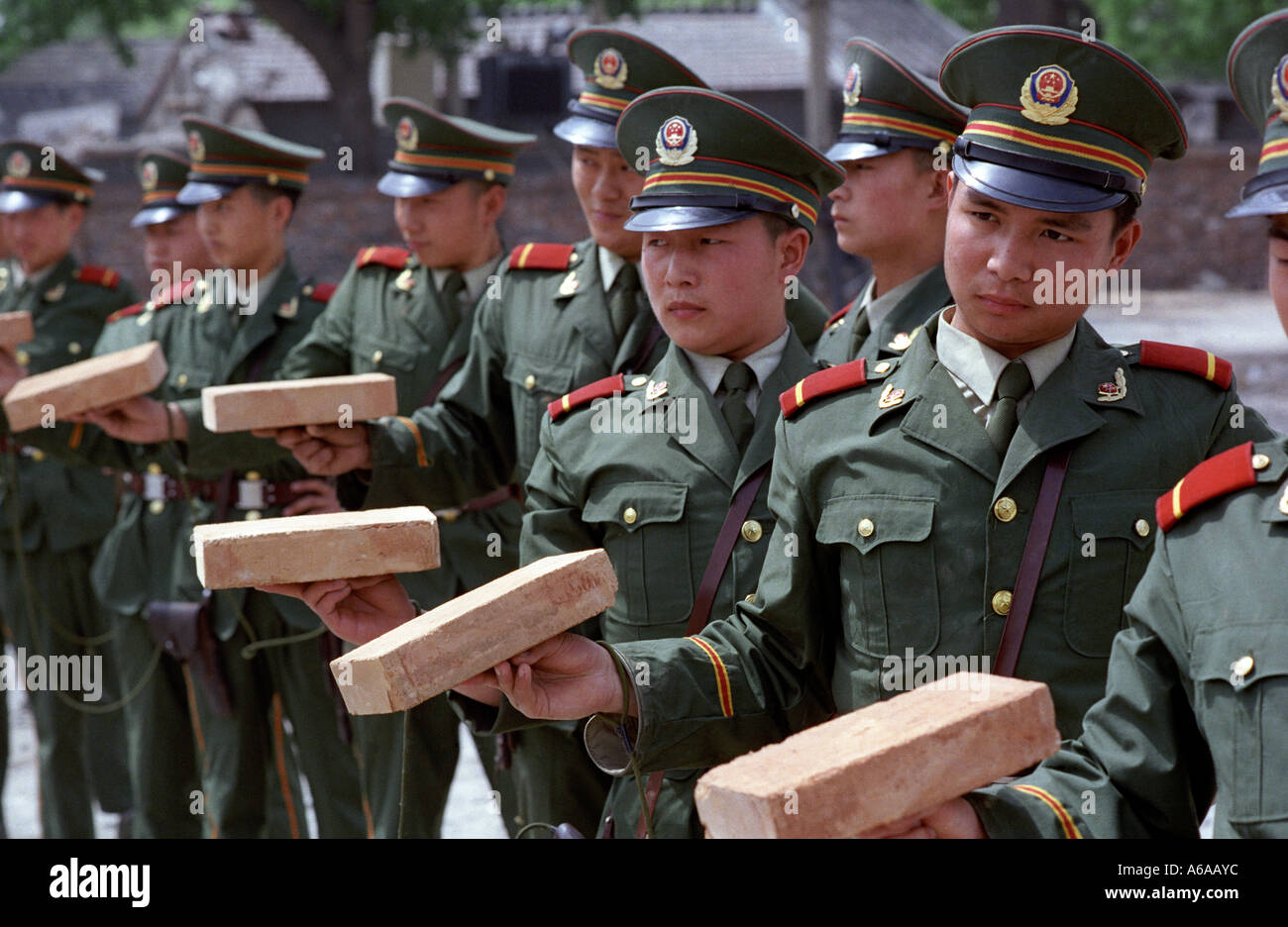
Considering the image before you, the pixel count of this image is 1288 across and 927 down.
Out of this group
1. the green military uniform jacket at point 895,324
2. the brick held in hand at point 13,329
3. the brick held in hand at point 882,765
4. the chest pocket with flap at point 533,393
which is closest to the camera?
the brick held in hand at point 882,765

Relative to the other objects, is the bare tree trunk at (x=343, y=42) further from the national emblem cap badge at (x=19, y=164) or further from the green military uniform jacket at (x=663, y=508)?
the green military uniform jacket at (x=663, y=508)

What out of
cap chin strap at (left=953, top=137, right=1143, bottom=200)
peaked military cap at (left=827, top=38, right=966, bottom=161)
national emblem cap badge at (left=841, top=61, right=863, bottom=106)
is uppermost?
national emblem cap badge at (left=841, top=61, right=863, bottom=106)

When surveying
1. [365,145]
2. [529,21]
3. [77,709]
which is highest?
[529,21]

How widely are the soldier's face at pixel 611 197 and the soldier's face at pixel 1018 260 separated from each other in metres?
1.90

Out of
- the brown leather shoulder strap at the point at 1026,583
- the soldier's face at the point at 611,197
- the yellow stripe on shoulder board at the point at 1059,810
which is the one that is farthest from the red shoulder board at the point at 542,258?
the yellow stripe on shoulder board at the point at 1059,810

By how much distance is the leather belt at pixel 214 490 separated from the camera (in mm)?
5352

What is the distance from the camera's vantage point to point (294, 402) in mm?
3783

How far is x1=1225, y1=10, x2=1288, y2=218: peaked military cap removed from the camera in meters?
1.89

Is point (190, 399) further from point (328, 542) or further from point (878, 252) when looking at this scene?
point (328, 542)

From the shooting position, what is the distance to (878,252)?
442 cm

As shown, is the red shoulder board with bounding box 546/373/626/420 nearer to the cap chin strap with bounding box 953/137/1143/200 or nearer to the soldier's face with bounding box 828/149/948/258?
the cap chin strap with bounding box 953/137/1143/200

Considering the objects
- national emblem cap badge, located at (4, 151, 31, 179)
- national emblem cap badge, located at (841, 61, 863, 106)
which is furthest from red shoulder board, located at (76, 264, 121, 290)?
national emblem cap badge, located at (841, 61, 863, 106)

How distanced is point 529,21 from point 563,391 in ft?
91.3
